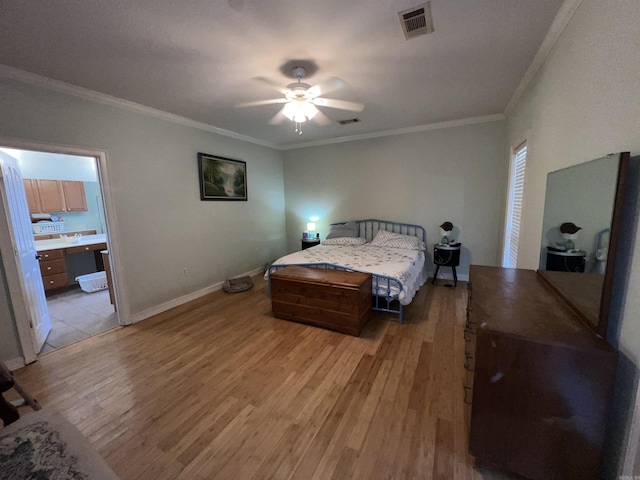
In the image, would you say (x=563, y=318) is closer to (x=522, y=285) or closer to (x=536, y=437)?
(x=522, y=285)

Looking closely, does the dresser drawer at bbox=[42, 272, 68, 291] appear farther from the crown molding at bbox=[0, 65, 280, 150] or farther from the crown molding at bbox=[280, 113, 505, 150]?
the crown molding at bbox=[280, 113, 505, 150]

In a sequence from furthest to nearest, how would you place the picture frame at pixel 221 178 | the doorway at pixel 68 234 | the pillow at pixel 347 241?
1. the pillow at pixel 347 241
2. the picture frame at pixel 221 178
3. the doorway at pixel 68 234

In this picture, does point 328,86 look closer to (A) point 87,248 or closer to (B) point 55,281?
(A) point 87,248

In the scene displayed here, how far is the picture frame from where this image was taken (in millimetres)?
3906

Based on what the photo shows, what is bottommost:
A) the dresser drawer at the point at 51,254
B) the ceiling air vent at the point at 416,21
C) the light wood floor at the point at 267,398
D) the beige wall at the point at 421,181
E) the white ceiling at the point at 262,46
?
the light wood floor at the point at 267,398

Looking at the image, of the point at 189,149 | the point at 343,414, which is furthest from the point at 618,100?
the point at 189,149

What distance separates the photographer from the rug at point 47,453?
2.96 feet

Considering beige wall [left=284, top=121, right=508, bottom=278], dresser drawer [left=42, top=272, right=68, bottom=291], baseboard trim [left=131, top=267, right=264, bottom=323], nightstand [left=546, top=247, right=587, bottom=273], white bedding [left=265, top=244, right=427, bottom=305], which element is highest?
beige wall [left=284, top=121, right=508, bottom=278]

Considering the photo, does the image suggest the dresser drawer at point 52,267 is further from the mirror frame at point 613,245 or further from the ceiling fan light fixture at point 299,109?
the mirror frame at point 613,245

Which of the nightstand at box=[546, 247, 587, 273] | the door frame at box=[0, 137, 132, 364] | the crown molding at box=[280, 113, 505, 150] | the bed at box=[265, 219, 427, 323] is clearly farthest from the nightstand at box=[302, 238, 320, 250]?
the nightstand at box=[546, 247, 587, 273]

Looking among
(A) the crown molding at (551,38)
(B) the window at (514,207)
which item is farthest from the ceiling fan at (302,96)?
(B) the window at (514,207)

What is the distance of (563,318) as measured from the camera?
127 centimetres

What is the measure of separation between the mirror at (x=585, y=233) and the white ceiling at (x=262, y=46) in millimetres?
1169

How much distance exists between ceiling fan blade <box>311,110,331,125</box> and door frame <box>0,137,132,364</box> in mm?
2604
